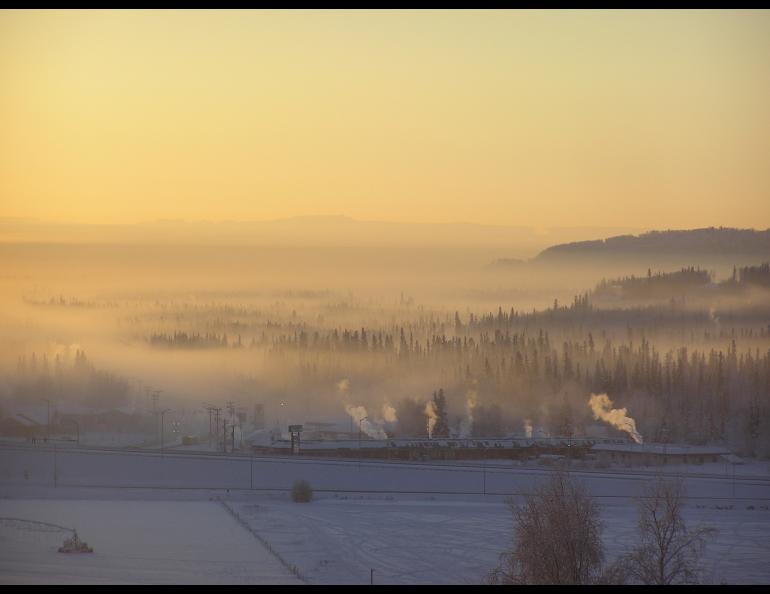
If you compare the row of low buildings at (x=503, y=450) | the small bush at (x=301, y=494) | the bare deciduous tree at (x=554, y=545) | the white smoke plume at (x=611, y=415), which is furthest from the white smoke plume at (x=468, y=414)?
the bare deciduous tree at (x=554, y=545)

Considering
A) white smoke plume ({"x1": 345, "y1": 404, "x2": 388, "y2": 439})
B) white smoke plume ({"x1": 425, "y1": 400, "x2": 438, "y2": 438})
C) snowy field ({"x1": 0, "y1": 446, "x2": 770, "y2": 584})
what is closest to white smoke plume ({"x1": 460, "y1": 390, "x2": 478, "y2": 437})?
white smoke plume ({"x1": 425, "y1": 400, "x2": 438, "y2": 438})

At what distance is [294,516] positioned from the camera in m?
37.2

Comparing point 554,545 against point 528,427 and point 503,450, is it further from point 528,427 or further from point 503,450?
point 528,427

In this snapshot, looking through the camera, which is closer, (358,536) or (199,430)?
(358,536)

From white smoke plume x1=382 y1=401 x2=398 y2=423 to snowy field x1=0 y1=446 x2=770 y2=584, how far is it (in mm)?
17214

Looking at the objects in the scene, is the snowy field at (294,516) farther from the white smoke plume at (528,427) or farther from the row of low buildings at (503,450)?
the white smoke plume at (528,427)

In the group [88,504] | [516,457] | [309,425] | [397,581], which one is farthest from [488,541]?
[309,425]

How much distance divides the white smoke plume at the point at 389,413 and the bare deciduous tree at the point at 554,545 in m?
41.9

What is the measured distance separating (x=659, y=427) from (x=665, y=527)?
42.0m

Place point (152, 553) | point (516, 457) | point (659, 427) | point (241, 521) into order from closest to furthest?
point (152, 553) → point (241, 521) → point (516, 457) → point (659, 427)

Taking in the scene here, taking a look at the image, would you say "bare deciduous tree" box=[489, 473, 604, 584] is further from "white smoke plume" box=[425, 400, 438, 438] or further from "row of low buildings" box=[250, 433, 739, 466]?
"white smoke plume" box=[425, 400, 438, 438]

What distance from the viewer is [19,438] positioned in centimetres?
6109

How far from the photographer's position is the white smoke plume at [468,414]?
67.2 meters

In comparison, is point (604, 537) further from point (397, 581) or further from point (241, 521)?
point (241, 521)
